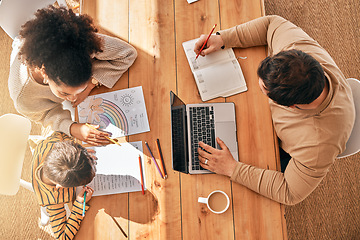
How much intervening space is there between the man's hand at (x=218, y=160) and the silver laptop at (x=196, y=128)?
0.9 inches

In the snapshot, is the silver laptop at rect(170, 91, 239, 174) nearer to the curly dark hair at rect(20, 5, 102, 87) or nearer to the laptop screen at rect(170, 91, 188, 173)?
the laptop screen at rect(170, 91, 188, 173)

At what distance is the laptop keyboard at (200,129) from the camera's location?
1228mm

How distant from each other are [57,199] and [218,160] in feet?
2.56

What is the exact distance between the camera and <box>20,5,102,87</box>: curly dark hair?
0.97 meters

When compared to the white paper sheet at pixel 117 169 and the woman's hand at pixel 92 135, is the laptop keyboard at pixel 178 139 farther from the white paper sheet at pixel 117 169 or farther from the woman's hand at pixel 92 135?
the woman's hand at pixel 92 135

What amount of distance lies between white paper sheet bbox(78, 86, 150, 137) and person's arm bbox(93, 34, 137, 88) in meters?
0.07

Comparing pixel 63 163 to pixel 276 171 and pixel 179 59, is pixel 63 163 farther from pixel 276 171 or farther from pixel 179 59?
pixel 276 171

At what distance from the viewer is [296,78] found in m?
0.95

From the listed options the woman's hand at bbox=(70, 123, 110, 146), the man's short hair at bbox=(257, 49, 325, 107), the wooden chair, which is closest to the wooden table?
the woman's hand at bbox=(70, 123, 110, 146)

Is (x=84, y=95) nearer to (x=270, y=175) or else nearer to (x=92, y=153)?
(x=92, y=153)

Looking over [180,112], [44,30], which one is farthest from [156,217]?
[44,30]

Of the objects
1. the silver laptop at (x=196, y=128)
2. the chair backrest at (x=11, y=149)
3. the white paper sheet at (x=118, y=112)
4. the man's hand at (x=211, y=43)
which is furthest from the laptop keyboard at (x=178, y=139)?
the chair backrest at (x=11, y=149)

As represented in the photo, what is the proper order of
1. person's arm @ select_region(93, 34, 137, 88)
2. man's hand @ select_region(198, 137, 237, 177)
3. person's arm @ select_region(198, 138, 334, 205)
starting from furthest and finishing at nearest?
1. person's arm @ select_region(93, 34, 137, 88)
2. man's hand @ select_region(198, 137, 237, 177)
3. person's arm @ select_region(198, 138, 334, 205)

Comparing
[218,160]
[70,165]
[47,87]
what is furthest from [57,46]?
[218,160]
